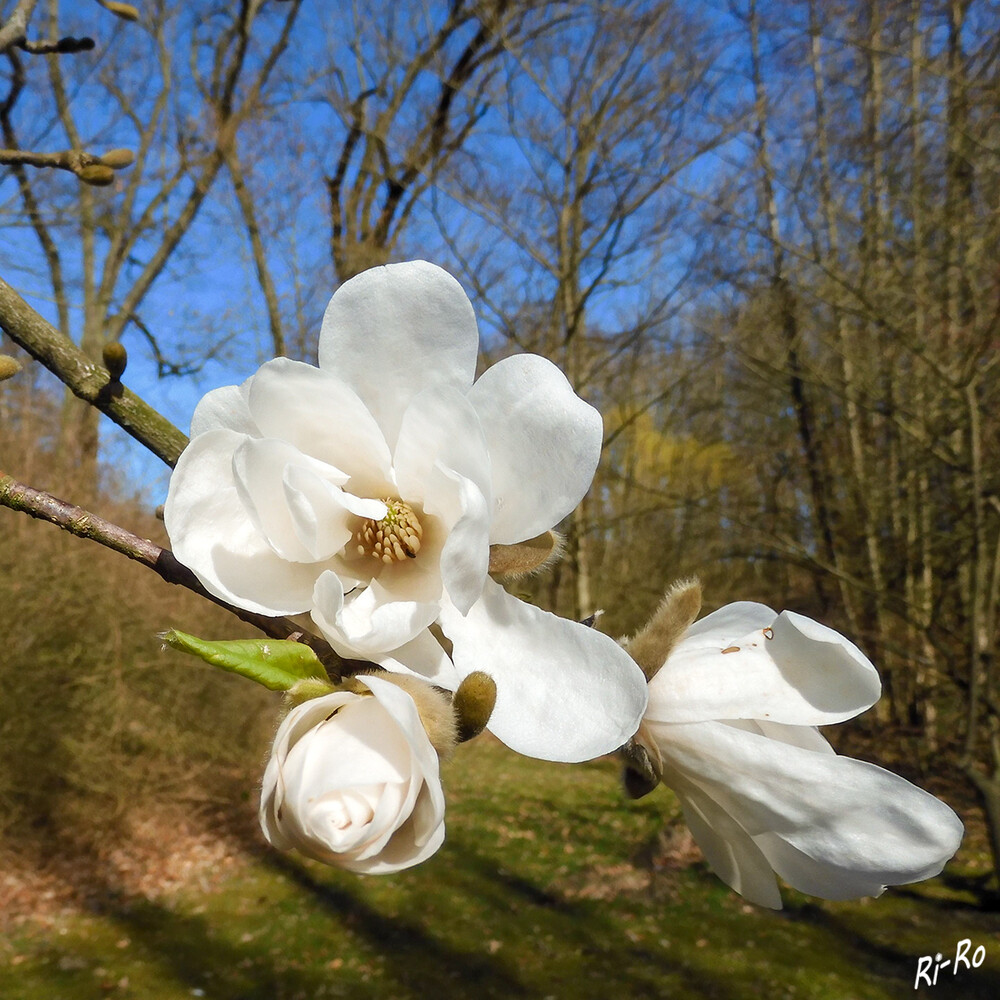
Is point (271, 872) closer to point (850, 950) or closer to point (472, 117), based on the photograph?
point (850, 950)

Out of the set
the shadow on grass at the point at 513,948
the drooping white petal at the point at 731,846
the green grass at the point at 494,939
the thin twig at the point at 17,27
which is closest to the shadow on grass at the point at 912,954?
the green grass at the point at 494,939

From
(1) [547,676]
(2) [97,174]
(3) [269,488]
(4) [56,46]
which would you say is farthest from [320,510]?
(4) [56,46]

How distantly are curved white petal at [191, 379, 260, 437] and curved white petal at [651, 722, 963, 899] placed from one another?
0.92 feet

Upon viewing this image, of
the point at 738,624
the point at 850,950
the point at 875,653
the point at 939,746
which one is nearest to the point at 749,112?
the point at 875,653

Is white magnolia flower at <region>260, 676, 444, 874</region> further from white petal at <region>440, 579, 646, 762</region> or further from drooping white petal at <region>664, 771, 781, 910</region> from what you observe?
drooping white petal at <region>664, 771, 781, 910</region>

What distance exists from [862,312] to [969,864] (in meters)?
3.20

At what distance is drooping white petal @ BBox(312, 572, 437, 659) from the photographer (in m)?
0.34

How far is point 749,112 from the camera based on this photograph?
471 centimetres

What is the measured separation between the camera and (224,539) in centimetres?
38

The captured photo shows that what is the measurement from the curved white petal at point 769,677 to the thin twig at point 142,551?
177 mm

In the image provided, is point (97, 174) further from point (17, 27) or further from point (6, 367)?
point (6, 367)

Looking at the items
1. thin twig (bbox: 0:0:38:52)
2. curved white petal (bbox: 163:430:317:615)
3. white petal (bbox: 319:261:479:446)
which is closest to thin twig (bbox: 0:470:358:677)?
curved white petal (bbox: 163:430:317:615)

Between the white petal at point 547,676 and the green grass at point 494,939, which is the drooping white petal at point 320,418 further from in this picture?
the green grass at point 494,939

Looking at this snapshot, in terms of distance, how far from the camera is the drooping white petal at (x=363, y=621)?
0.34 m
